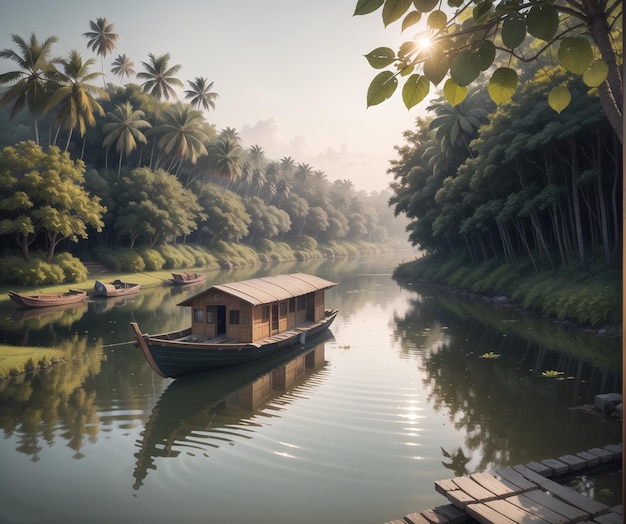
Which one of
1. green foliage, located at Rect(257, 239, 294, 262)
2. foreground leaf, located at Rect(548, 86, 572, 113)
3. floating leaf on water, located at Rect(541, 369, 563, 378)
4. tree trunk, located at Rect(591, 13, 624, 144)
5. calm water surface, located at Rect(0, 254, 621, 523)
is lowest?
calm water surface, located at Rect(0, 254, 621, 523)

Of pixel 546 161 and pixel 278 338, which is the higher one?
pixel 546 161

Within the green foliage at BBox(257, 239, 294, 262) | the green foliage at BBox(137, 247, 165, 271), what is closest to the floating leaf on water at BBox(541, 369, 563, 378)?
the green foliage at BBox(137, 247, 165, 271)

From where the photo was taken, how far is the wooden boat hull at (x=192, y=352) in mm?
17703

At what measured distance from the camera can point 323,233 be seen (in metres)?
125

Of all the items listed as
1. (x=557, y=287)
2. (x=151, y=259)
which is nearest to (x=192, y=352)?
(x=557, y=287)

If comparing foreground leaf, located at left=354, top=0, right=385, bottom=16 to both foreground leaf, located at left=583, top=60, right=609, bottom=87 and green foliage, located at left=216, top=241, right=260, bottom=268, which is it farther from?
green foliage, located at left=216, top=241, right=260, bottom=268

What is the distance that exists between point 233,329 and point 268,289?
297cm

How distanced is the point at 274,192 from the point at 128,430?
322ft

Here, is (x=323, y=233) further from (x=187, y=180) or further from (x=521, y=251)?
(x=521, y=251)

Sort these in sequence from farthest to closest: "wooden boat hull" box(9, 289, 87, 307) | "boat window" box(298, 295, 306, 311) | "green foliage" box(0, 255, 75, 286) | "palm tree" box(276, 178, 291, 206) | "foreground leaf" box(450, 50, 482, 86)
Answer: "palm tree" box(276, 178, 291, 206) < "green foliage" box(0, 255, 75, 286) < "wooden boat hull" box(9, 289, 87, 307) < "boat window" box(298, 295, 306, 311) < "foreground leaf" box(450, 50, 482, 86)

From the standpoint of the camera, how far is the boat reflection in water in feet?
42.0

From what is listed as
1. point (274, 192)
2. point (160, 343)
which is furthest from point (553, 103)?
point (274, 192)

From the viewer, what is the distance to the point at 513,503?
793 cm

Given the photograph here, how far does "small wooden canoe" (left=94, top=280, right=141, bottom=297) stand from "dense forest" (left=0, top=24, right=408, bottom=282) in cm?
573
